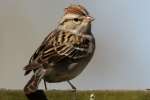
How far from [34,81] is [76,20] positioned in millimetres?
860

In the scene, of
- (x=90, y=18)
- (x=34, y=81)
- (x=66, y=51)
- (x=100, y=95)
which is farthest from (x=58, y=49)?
(x=100, y=95)

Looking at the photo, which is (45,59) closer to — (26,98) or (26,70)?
(26,70)

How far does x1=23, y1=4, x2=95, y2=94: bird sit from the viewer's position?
481 centimetres

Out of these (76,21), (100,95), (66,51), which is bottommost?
(100,95)

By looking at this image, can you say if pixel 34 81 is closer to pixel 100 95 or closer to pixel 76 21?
pixel 100 95

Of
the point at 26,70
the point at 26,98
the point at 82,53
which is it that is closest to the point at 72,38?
the point at 82,53

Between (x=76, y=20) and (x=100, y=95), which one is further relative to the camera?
(x=76, y=20)

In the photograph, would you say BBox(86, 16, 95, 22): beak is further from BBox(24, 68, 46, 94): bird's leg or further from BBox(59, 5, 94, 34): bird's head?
BBox(24, 68, 46, 94): bird's leg

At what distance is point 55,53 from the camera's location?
4.94 meters

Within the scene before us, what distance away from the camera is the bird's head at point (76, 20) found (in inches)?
207

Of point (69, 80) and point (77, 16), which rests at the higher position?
point (77, 16)

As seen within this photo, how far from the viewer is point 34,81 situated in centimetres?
459

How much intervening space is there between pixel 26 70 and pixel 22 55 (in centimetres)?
163

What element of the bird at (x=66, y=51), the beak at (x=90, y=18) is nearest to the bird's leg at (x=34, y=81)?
the bird at (x=66, y=51)
